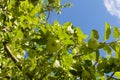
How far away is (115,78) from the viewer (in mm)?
2801

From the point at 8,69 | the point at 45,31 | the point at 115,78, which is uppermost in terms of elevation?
the point at 45,31

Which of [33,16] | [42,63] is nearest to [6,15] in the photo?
[33,16]

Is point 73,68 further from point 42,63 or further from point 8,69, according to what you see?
point 8,69

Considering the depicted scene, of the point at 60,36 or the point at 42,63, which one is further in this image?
the point at 42,63

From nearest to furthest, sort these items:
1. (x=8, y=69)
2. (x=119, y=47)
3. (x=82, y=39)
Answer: (x=119, y=47) < (x=82, y=39) < (x=8, y=69)

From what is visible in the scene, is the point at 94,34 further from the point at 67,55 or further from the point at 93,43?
the point at 67,55

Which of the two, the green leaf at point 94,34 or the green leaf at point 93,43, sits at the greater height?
the green leaf at point 94,34

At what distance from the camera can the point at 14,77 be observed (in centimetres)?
409

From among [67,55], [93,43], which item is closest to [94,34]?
[93,43]

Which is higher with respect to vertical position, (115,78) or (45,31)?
(45,31)

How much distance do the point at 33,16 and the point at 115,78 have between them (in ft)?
4.10

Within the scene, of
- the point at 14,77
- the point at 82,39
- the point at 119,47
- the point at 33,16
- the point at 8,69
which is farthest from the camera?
the point at 8,69

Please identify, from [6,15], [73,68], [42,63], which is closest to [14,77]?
[6,15]

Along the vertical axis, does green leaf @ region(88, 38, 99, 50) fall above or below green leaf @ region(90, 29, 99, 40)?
below
